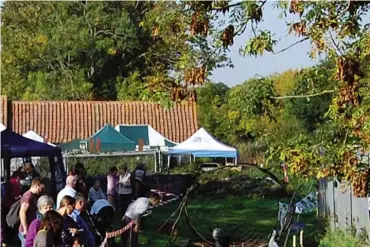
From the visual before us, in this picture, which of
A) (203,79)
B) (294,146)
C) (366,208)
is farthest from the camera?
(366,208)

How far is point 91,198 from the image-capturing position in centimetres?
1700

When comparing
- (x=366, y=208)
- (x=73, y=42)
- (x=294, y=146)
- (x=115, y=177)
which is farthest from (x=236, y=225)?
(x=73, y=42)

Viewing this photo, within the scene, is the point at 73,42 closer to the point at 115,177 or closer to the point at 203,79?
the point at 115,177

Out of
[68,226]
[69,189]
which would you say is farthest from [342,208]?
[68,226]

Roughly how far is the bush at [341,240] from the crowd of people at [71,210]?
130 inches

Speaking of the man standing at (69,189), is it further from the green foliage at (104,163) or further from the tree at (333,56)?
the green foliage at (104,163)

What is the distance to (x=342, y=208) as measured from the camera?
17500 millimetres

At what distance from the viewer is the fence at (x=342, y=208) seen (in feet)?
50.9

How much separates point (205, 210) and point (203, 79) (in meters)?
16.8

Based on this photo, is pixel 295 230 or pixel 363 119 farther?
pixel 295 230

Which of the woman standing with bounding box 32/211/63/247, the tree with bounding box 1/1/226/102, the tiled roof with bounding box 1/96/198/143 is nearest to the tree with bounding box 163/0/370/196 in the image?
the woman standing with bounding box 32/211/63/247

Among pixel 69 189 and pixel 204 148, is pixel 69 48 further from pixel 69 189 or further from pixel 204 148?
pixel 69 189

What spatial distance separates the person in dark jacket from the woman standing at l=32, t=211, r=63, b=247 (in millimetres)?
899

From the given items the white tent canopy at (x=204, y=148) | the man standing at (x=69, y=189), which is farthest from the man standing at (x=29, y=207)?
the white tent canopy at (x=204, y=148)
